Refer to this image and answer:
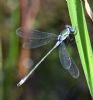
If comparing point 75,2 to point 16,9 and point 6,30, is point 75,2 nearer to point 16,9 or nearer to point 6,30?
point 16,9

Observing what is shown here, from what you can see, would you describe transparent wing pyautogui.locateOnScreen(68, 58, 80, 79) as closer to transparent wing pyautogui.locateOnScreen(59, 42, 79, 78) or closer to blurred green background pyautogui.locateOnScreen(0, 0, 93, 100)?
transparent wing pyautogui.locateOnScreen(59, 42, 79, 78)

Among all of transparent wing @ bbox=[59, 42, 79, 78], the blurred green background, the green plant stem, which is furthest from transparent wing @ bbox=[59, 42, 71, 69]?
the blurred green background

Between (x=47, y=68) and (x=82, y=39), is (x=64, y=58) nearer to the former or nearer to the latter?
(x=82, y=39)

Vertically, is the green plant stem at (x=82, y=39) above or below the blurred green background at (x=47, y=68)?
above

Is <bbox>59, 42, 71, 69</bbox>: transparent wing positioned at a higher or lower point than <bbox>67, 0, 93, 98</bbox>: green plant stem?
lower

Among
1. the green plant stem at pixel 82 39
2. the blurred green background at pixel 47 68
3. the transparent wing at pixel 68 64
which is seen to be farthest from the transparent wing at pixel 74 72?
the blurred green background at pixel 47 68

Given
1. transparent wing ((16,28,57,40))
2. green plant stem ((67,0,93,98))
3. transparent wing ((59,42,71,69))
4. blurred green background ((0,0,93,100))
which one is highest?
green plant stem ((67,0,93,98))

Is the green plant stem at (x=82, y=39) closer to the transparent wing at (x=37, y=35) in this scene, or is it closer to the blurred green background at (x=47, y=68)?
the transparent wing at (x=37, y=35)

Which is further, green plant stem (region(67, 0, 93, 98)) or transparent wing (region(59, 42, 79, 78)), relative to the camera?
transparent wing (region(59, 42, 79, 78))

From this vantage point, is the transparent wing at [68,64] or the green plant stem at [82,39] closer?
the green plant stem at [82,39]

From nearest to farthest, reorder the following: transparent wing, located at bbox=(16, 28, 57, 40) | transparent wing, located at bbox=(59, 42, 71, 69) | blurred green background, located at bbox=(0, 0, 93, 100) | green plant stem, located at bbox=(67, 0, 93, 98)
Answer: green plant stem, located at bbox=(67, 0, 93, 98)
transparent wing, located at bbox=(59, 42, 71, 69)
transparent wing, located at bbox=(16, 28, 57, 40)
blurred green background, located at bbox=(0, 0, 93, 100)

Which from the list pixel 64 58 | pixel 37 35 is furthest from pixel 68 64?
pixel 37 35
